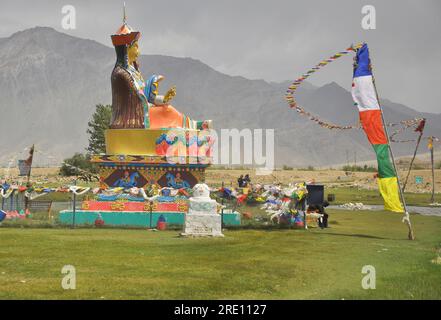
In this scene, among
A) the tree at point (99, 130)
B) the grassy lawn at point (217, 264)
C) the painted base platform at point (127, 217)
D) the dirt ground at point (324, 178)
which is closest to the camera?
the grassy lawn at point (217, 264)

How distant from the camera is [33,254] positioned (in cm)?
1436

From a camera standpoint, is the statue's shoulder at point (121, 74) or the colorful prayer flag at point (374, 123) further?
the statue's shoulder at point (121, 74)

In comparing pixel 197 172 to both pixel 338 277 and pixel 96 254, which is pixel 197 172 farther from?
pixel 338 277

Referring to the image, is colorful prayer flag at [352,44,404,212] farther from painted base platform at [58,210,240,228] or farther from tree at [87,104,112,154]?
tree at [87,104,112,154]

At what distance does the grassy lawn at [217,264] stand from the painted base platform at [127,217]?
7.27ft

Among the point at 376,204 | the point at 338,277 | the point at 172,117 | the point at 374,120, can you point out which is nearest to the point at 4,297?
the point at 338,277

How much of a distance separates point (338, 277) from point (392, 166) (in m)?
8.38

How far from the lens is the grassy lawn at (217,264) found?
1041cm

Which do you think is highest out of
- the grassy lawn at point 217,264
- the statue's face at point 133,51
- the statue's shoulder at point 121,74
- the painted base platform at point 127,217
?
the statue's face at point 133,51

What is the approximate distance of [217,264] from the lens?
13.2 m

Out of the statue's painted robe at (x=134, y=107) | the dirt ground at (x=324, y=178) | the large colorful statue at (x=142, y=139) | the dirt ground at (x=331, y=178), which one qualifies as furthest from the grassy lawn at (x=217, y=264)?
the dirt ground at (x=331, y=178)

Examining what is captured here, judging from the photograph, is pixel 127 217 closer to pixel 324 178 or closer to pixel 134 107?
pixel 134 107

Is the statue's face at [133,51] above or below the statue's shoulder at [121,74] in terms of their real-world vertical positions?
above

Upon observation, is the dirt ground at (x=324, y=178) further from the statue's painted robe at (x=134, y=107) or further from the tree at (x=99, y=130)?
the statue's painted robe at (x=134, y=107)
